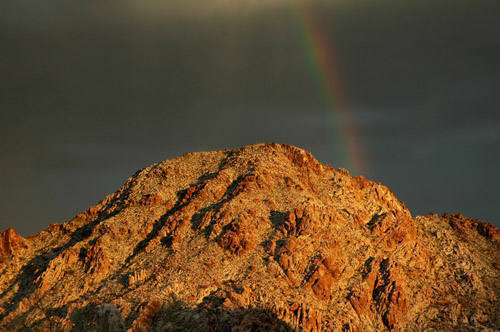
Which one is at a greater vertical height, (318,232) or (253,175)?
(253,175)

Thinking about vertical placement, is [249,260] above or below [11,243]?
above

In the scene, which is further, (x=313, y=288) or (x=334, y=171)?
(x=334, y=171)

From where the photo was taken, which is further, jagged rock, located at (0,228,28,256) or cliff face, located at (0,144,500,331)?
jagged rock, located at (0,228,28,256)

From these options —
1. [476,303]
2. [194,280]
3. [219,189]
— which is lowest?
[194,280]

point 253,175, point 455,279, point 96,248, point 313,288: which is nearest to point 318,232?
point 313,288

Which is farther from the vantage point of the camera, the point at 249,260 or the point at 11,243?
the point at 11,243

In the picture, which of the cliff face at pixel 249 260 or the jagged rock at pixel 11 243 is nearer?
the cliff face at pixel 249 260

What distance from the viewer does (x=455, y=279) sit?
343 feet

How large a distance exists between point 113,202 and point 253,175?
114 feet

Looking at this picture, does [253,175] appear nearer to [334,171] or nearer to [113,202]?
[334,171]

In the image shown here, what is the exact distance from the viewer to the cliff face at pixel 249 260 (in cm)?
8462

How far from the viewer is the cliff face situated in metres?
84.6

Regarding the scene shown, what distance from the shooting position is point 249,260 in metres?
95.6

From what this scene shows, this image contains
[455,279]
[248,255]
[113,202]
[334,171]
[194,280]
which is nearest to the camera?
[194,280]
